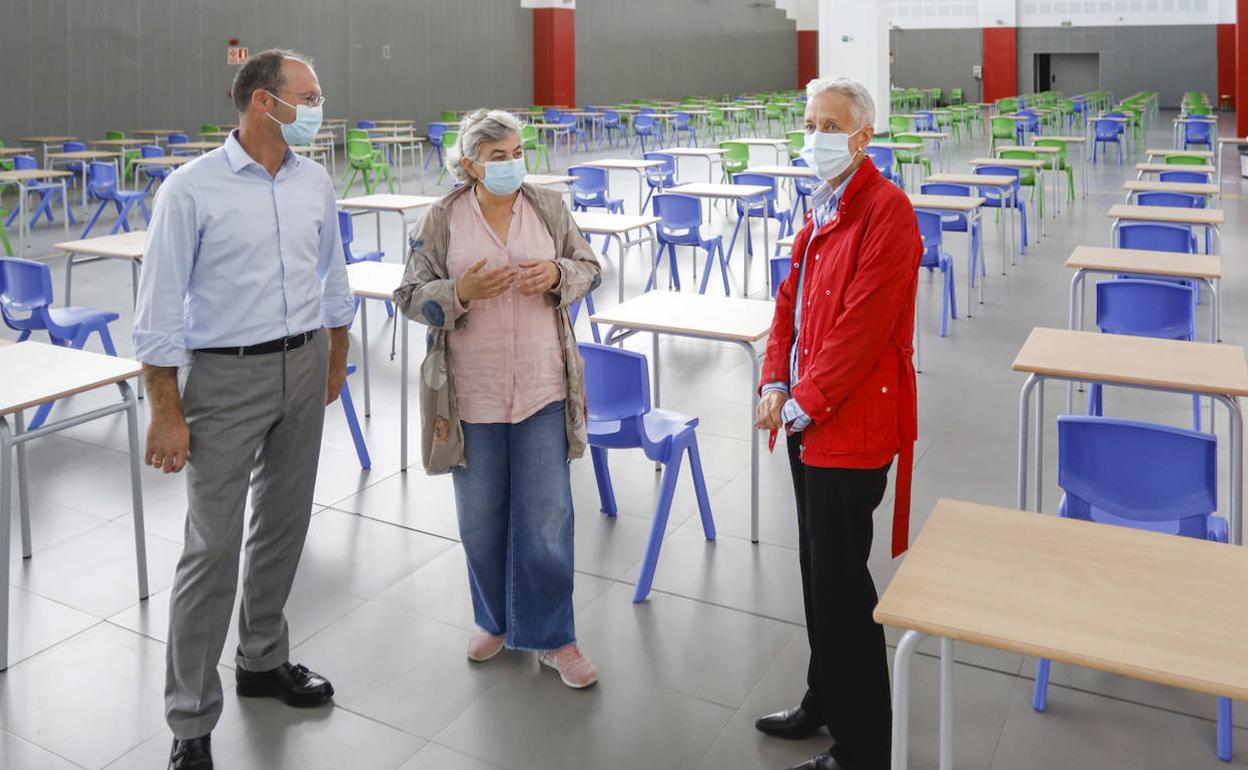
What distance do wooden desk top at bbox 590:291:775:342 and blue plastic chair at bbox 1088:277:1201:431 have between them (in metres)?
1.61

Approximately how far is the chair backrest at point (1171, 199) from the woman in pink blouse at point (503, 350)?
20.7ft

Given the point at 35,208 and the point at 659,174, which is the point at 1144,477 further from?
the point at 35,208

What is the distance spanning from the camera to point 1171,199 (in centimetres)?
762

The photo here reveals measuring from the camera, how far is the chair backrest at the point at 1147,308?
466 centimetres

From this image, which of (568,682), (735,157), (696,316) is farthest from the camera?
(735,157)

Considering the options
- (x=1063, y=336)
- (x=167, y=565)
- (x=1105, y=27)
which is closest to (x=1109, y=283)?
(x=1063, y=336)

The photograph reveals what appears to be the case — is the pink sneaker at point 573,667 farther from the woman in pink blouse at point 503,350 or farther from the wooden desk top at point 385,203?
the wooden desk top at point 385,203

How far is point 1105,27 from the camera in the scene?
87.8ft

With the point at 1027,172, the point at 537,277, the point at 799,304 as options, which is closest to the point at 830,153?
the point at 799,304

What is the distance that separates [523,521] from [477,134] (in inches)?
40.1

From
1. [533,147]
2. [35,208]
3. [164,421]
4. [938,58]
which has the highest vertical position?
[938,58]

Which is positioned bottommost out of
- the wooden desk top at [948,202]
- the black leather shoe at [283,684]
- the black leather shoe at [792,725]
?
the black leather shoe at [792,725]

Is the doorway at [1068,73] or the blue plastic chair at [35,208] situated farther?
the doorway at [1068,73]

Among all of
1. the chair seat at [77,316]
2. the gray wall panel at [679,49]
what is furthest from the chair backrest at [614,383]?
the gray wall panel at [679,49]
